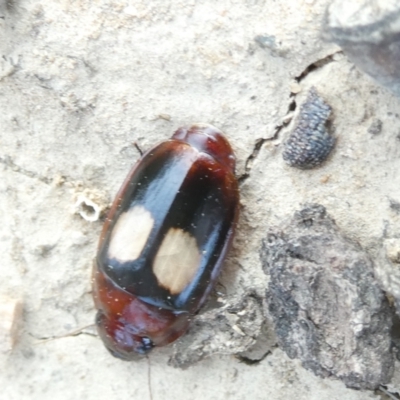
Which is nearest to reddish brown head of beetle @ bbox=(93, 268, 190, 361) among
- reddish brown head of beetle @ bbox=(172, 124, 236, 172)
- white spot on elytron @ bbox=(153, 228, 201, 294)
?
white spot on elytron @ bbox=(153, 228, 201, 294)

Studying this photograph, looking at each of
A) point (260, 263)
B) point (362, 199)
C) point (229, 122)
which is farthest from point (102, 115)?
point (362, 199)

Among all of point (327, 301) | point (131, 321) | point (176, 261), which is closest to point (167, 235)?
point (176, 261)

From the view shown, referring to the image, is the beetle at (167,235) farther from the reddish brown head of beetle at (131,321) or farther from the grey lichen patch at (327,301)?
the grey lichen patch at (327,301)

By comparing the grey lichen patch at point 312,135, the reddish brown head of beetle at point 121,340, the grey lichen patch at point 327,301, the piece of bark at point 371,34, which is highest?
the piece of bark at point 371,34

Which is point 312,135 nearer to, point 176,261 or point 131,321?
point 176,261

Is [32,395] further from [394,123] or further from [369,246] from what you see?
[394,123]

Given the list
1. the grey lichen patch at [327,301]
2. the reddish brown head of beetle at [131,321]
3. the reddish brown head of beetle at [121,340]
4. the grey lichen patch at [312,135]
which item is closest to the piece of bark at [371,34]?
the grey lichen patch at [312,135]

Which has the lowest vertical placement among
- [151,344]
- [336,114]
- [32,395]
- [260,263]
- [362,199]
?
[32,395]
